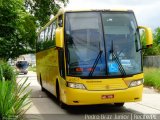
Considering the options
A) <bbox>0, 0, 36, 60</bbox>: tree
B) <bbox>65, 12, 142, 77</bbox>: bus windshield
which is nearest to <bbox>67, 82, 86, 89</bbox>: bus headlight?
<bbox>65, 12, 142, 77</bbox>: bus windshield

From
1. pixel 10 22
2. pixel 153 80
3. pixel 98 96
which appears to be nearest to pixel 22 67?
pixel 153 80

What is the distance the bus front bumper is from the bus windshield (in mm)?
504

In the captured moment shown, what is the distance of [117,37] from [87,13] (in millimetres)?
1220

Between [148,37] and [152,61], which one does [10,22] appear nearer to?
[148,37]

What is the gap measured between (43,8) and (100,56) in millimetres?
28139

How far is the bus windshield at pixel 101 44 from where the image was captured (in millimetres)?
13953

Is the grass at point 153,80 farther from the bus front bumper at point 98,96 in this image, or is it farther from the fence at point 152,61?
the fence at point 152,61

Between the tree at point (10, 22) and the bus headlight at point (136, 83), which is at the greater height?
the tree at point (10, 22)

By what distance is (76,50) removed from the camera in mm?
14188

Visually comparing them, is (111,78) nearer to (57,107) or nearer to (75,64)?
(75,64)

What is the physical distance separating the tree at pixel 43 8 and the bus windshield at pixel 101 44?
2669 cm

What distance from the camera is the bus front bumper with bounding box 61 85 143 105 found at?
13641 millimetres

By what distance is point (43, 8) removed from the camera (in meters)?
41.6

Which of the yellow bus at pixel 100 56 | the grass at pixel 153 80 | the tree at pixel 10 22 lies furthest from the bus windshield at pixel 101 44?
the grass at pixel 153 80
